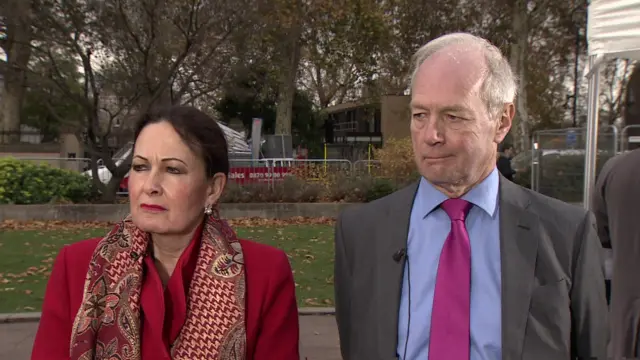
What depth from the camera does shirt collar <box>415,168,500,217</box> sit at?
2.13 metres

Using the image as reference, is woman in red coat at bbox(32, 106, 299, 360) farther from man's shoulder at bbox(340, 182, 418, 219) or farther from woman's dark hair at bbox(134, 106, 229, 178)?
man's shoulder at bbox(340, 182, 418, 219)

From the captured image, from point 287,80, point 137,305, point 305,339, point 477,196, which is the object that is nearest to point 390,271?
point 477,196

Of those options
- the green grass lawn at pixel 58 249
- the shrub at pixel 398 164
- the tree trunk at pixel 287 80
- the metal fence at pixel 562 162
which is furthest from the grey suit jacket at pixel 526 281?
the tree trunk at pixel 287 80

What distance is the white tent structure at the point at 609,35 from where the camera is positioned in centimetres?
509

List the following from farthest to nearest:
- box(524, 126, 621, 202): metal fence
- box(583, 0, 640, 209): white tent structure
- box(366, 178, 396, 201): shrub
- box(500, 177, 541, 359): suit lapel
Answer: box(366, 178, 396, 201): shrub
box(524, 126, 621, 202): metal fence
box(583, 0, 640, 209): white tent structure
box(500, 177, 541, 359): suit lapel

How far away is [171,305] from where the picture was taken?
259cm

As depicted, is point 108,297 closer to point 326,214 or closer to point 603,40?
point 603,40

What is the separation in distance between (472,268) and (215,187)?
1105 mm

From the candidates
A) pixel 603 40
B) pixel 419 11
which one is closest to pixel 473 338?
pixel 603 40

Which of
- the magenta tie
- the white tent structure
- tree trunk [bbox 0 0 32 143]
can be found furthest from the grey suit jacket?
tree trunk [bbox 0 0 32 143]

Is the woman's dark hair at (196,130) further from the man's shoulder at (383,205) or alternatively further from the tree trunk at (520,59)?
the tree trunk at (520,59)

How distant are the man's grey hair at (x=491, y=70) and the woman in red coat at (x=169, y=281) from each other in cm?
97

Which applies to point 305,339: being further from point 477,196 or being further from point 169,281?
point 477,196

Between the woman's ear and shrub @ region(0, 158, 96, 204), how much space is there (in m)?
13.3
